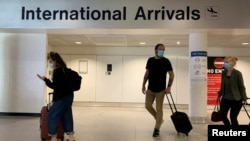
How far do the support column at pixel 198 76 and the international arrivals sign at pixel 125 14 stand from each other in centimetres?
57

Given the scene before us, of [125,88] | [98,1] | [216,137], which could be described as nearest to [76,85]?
[216,137]

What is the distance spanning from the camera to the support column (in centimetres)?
628

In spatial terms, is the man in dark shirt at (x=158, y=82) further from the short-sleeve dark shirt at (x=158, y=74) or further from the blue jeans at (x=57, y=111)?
the blue jeans at (x=57, y=111)

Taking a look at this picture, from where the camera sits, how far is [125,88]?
10.3m

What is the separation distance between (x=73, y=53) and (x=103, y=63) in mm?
1267

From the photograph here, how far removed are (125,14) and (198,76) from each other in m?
2.27

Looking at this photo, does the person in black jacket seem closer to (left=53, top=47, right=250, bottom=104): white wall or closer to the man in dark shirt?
the man in dark shirt

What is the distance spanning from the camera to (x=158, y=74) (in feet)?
14.9

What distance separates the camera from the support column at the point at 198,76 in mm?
6277

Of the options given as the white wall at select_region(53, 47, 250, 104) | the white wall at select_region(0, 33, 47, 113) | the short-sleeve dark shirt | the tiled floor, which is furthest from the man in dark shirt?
the white wall at select_region(53, 47, 250, 104)

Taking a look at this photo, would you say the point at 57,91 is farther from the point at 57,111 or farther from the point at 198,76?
the point at 198,76

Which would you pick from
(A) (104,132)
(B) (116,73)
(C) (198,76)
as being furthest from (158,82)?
(B) (116,73)

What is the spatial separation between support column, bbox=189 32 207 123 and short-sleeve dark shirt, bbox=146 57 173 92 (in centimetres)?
195

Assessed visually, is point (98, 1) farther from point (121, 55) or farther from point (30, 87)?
point (121, 55)
